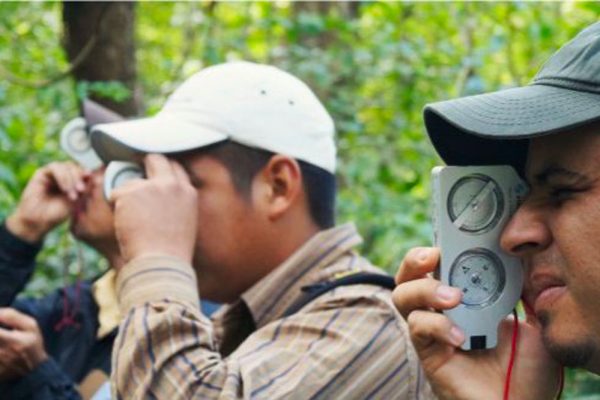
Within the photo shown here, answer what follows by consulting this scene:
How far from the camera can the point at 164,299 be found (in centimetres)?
237

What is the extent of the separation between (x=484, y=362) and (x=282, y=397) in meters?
0.52

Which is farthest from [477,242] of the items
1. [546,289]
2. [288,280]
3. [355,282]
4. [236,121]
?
[236,121]

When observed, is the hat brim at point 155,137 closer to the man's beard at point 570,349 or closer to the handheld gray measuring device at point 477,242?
the handheld gray measuring device at point 477,242

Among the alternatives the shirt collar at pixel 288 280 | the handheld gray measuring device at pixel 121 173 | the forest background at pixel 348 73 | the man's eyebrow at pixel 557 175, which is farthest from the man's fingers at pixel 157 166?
the forest background at pixel 348 73

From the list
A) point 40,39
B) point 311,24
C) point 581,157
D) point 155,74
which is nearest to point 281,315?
point 581,157

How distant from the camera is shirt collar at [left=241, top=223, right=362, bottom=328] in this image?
2.67 m

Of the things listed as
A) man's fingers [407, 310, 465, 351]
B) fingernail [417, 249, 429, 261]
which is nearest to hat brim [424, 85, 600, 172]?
fingernail [417, 249, 429, 261]

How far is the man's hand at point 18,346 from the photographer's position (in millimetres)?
3004

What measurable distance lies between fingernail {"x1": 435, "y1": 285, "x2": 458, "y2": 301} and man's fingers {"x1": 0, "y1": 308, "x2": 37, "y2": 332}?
166 cm

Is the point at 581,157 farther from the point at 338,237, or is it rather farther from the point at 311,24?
the point at 311,24

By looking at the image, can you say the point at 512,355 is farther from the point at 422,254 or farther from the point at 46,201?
the point at 46,201

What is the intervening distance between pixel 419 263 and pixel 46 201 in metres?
2.10

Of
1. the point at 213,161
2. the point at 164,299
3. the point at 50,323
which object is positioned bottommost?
the point at 50,323

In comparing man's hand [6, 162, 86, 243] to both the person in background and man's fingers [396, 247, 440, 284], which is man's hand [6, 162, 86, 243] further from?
man's fingers [396, 247, 440, 284]
